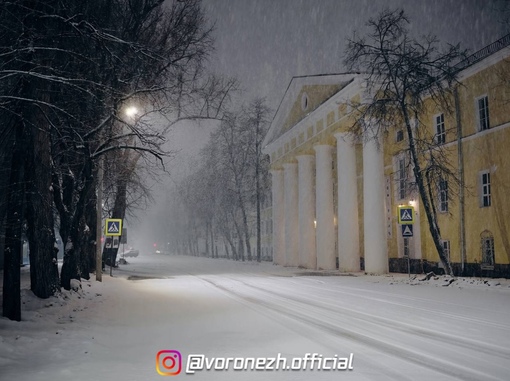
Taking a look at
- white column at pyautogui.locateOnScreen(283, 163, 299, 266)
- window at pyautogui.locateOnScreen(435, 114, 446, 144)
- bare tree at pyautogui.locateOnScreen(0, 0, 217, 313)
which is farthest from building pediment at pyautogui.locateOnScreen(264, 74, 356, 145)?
bare tree at pyautogui.locateOnScreen(0, 0, 217, 313)

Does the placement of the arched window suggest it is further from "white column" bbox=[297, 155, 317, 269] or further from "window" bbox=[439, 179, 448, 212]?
"white column" bbox=[297, 155, 317, 269]

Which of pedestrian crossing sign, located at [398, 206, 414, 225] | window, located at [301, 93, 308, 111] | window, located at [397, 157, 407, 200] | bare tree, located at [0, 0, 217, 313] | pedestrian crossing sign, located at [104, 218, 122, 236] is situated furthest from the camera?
window, located at [301, 93, 308, 111]

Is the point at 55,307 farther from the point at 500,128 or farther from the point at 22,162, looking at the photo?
the point at 500,128

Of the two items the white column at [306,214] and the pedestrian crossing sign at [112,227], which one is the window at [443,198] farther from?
the pedestrian crossing sign at [112,227]

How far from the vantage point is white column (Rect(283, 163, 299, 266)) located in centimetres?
4169

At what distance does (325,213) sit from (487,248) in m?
13.1

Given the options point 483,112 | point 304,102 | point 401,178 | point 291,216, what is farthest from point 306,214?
point 483,112

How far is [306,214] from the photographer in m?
38.7

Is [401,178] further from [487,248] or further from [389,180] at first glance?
[487,248]

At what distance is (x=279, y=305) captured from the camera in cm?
1310

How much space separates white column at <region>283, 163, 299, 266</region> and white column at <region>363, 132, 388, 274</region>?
12826 mm

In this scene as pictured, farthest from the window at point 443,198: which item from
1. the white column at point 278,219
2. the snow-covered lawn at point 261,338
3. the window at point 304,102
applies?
the white column at point 278,219

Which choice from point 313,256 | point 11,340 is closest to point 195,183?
point 313,256

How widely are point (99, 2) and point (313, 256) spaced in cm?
2849
